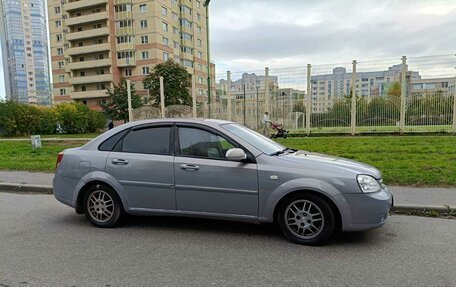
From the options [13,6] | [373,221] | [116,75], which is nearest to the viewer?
[373,221]

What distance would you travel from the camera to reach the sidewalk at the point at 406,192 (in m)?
5.51

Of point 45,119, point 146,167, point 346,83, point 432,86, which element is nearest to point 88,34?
point 45,119

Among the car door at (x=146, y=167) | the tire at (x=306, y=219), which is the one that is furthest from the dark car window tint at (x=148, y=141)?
the tire at (x=306, y=219)

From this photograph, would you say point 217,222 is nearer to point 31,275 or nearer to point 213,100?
point 31,275

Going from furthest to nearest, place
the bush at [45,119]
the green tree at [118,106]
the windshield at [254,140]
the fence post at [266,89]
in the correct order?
the green tree at [118,106] → the bush at [45,119] → the fence post at [266,89] → the windshield at [254,140]

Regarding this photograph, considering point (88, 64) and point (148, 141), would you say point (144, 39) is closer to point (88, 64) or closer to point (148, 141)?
point (88, 64)

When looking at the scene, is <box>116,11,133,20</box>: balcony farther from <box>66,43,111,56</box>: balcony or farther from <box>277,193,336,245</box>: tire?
<box>277,193,336,245</box>: tire

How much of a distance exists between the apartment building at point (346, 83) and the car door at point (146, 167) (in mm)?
15218

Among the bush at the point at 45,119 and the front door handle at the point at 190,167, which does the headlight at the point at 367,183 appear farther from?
the bush at the point at 45,119

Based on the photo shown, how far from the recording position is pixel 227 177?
430 cm

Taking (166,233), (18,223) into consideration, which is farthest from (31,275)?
(18,223)

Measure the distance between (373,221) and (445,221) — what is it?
1.80 m

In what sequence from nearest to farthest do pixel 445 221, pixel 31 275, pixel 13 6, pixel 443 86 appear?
pixel 31 275
pixel 445 221
pixel 443 86
pixel 13 6

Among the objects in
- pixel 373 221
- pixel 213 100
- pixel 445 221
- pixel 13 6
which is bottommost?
pixel 445 221
